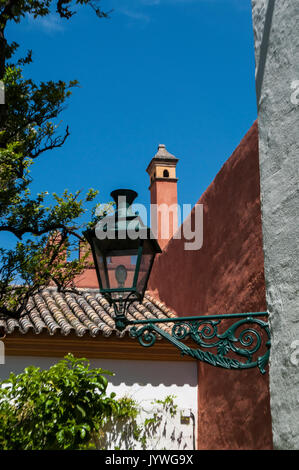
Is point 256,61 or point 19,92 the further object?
point 19,92

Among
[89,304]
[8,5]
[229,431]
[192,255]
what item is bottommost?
[229,431]

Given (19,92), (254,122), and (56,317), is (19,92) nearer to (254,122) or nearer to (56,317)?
(254,122)

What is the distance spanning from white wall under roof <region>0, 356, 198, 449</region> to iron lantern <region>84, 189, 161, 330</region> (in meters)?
5.22

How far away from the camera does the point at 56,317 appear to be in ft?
29.9

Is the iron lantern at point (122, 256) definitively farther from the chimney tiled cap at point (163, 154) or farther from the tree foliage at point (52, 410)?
the chimney tiled cap at point (163, 154)

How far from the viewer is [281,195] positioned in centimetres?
336

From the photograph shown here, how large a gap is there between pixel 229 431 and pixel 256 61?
512 centimetres

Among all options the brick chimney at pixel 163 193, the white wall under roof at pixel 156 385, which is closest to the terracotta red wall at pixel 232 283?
the white wall under roof at pixel 156 385

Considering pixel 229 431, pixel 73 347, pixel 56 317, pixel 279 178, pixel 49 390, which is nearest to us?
pixel 279 178

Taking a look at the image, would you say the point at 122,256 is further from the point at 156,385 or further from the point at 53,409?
the point at 156,385

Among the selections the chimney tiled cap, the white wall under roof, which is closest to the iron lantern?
the white wall under roof

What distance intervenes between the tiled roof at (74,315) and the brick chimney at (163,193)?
96.2 inches

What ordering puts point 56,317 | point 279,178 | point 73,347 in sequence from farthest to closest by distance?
point 56,317 < point 73,347 < point 279,178

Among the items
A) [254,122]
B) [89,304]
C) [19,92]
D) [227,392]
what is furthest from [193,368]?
[19,92]
